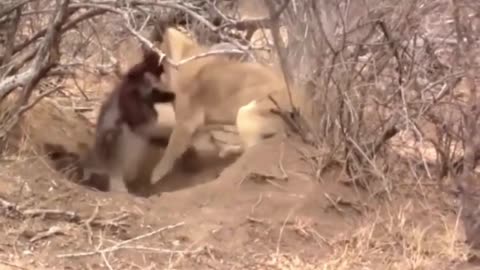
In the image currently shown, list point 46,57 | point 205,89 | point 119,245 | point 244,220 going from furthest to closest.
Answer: point 205,89, point 46,57, point 244,220, point 119,245

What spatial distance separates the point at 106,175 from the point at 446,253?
2.82 metres

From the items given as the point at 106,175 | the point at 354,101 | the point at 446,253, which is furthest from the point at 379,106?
the point at 106,175

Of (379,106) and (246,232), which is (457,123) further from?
(246,232)

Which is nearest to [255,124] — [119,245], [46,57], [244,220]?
[244,220]

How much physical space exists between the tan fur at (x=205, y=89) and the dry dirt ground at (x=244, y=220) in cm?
116

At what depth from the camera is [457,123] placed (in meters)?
7.36

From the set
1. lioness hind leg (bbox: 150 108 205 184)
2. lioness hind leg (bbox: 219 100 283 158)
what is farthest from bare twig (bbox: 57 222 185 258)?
lioness hind leg (bbox: 150 108 205 184)

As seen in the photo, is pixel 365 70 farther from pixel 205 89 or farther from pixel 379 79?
pixel 205 89

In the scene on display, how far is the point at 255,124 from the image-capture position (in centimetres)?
789

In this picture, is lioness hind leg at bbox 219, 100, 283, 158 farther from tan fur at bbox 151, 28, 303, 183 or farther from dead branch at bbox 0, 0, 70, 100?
dead branch at bbox 0, 0, 70, 100

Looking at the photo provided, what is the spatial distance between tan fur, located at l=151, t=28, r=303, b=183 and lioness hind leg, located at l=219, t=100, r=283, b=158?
15 centimetres

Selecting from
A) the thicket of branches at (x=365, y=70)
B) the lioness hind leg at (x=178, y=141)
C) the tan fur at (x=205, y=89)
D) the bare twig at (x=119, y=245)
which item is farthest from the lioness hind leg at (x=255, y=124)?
the bare twig at (x=119, y=245)

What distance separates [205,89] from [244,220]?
2.56 metres

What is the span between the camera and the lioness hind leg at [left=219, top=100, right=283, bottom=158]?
776 cm
